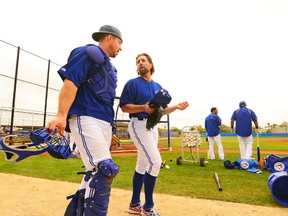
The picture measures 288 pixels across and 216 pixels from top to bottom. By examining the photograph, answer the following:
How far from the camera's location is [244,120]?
8805 mm

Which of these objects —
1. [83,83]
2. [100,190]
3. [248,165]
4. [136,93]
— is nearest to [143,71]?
[136,93]

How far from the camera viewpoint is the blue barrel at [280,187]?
3.59 metres

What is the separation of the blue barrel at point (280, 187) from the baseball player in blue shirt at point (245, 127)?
17.0 ft

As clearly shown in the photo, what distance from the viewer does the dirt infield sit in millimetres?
3176

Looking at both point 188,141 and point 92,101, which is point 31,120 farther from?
point 92,101

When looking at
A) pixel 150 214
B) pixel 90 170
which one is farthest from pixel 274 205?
pixel 90 170

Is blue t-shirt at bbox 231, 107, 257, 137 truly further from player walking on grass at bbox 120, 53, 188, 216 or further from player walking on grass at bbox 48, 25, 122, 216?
player walking on grass at bbox 48, 25, 122, 216

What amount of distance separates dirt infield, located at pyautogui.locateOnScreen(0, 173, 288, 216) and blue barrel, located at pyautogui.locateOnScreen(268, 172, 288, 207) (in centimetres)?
30

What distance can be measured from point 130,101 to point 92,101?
117 centimetres

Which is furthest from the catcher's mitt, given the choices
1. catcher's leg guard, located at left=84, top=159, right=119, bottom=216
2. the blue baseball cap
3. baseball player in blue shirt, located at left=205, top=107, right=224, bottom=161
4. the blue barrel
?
baseball player in blue shirt, located at left=205, top=107, right=224, bottom=161

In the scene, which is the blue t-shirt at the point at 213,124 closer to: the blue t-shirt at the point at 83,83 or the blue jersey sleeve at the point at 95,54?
the blue t-shirt at the point at 83,83

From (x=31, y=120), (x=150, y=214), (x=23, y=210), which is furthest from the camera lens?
(x=31, y=120)

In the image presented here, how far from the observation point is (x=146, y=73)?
11.8ft

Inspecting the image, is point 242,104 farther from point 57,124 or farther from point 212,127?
point 57,124
